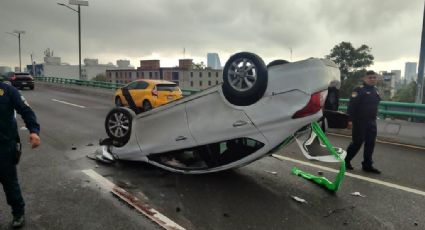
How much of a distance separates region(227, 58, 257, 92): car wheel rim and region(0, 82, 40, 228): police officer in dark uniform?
2.28 m

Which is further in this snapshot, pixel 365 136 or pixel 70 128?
pixel 70 128

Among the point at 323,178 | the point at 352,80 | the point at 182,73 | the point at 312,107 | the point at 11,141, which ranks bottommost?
the point at 323,178

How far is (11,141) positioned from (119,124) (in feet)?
8.20

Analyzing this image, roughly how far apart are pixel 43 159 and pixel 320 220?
490 centimetres

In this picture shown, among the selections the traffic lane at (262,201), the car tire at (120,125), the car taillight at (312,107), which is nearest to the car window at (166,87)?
the car tire at (120,125)

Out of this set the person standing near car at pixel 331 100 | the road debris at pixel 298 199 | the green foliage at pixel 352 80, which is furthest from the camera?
the green foliage at pixel 352 80

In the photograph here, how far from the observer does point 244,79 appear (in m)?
4.39

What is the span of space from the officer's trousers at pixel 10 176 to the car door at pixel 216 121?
2168mm

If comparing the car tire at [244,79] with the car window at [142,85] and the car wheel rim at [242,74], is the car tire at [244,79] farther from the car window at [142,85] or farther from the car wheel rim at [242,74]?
the car window at [142,85]

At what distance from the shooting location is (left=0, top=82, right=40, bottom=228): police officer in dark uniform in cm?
354

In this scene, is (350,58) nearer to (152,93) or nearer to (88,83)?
(88,83)

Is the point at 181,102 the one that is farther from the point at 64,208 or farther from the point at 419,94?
the point at 419,94

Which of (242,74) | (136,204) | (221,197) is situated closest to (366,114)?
(242,74)

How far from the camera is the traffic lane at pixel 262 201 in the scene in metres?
3.97
